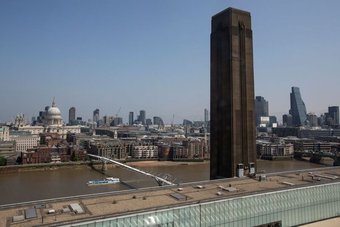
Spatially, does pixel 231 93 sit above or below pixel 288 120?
A: below

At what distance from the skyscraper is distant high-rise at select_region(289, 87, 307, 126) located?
6724 inches

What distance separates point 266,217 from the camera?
57.9 feet

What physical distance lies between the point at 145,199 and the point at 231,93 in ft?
46.5


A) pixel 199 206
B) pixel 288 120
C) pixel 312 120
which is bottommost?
pixel 199 206

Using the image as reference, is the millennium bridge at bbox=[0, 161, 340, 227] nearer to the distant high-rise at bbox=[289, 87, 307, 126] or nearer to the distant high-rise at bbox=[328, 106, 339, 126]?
the distant high-rise at bbox=[289, 87, 307, 126]

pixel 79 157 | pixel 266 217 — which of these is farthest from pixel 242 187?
pixel 79 157

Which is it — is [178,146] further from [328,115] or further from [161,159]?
[328,115]

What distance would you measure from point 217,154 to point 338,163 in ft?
147

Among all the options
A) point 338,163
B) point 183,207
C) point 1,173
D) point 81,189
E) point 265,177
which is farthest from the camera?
point 338,163

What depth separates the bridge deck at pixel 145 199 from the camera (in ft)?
45.5

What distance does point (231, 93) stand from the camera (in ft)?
91.4

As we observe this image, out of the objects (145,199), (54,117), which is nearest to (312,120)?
(54,117)

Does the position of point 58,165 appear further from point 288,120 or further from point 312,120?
point 312,120

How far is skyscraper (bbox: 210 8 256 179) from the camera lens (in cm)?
2795
